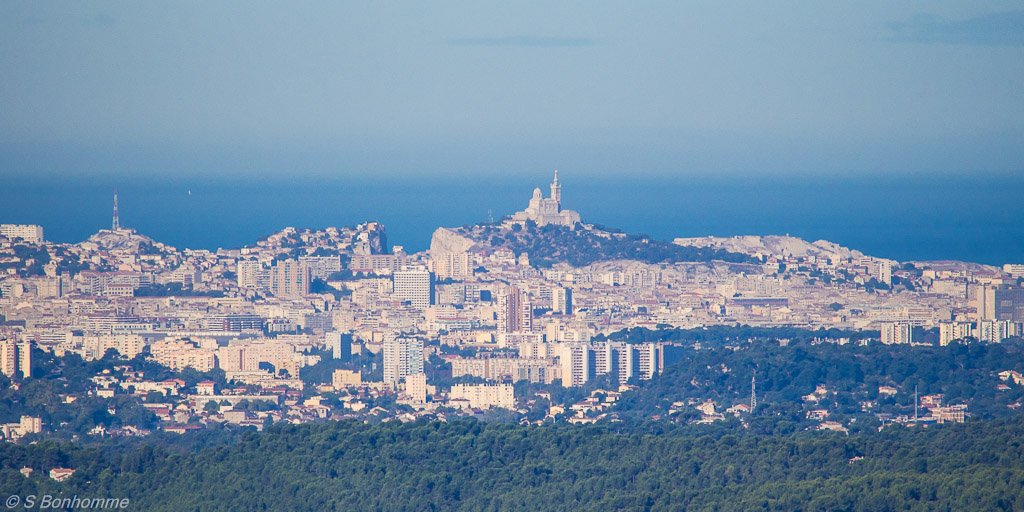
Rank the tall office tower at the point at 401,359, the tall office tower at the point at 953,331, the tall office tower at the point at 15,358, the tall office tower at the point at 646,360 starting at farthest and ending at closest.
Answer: the tall office tower at the point at 953,331 < the tall office tower at the point at 401,359 < the tall office tower at the point at 646,360 < the tall office tower at the point at 15,358

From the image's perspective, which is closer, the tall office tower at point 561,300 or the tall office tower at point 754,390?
the tall office tower at point 754,390

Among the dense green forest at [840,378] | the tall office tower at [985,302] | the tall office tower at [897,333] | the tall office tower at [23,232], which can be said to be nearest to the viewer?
the dense green forest at [840,378]

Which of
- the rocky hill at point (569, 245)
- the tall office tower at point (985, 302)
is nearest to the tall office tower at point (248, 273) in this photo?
the rocky hill at point (569, 245)

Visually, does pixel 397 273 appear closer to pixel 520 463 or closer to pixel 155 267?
pixel 155 267

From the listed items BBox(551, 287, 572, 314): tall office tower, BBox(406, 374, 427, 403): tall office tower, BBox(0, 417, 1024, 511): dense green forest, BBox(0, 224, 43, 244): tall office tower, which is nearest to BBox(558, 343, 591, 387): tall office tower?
BBox(406, 374, 427, 403): tall office tower

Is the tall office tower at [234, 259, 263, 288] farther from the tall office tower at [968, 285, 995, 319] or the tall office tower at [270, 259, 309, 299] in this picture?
the tall office tower at [968, 285, 995, 319]

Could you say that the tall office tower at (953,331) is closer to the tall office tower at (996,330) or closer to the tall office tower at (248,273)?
the tall office tower at (996,330)

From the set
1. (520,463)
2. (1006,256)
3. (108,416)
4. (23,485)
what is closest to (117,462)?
(23,485)

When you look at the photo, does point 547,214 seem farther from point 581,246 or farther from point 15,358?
point 15,358
